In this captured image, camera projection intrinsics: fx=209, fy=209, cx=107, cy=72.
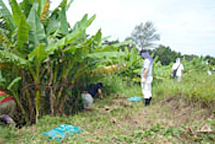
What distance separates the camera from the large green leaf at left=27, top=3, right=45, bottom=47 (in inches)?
149

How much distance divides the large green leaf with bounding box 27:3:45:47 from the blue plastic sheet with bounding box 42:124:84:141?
1.61 metres

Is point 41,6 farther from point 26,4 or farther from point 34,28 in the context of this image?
point 34,28

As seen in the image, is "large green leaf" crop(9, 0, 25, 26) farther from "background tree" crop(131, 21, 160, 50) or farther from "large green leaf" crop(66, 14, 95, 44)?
"background tree" crop(131, 21, 160, 50)

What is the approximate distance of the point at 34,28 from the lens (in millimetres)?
3785

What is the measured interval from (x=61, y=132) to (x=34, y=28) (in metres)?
1.91

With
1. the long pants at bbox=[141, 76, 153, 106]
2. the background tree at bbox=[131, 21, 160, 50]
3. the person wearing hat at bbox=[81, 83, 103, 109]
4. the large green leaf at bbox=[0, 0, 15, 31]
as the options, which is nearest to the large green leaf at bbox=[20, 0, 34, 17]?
the large green leaf at bbox=[0, 0, 15, 31]

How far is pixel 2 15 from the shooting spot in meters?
4.05

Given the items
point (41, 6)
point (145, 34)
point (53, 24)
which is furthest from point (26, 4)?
point (145, 34)

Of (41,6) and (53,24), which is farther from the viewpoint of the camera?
(53,24)

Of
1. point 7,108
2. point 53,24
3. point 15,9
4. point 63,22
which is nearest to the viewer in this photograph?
point 15,9

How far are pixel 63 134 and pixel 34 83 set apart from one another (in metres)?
1.37

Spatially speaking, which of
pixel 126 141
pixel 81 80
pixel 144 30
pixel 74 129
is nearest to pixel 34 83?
pixel 81 80

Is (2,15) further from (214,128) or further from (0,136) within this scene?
(214,128)

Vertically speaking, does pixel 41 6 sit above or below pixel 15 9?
above
